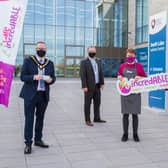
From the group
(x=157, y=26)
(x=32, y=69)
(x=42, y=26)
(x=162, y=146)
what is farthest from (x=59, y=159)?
(x=42, y=26)

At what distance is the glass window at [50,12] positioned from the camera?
3325 centimetres

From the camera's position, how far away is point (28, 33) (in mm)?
32594

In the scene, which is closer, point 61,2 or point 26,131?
point 26,131

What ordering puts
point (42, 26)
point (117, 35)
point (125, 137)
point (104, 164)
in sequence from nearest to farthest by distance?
point (104, 164) < point (125, 137) < point (42, 26) < point (117, 35)

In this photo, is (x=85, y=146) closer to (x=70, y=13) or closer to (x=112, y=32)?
(x=70, y=13)

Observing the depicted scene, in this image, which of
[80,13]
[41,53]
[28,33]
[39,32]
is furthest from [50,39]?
[41,53]

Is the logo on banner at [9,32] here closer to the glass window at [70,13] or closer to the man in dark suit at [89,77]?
the man in dark suit at [89,77]

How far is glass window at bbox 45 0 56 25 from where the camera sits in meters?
33.2

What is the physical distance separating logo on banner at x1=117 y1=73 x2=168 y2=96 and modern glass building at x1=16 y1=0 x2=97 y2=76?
94.3 ft

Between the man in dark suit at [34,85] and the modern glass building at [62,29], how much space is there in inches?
1150

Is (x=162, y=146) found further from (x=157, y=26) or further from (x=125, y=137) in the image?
(x=157, y=26)

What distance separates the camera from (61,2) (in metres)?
33.4

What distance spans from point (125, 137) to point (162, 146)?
70 cm

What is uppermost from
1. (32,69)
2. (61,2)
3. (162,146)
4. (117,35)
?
(61,2)
